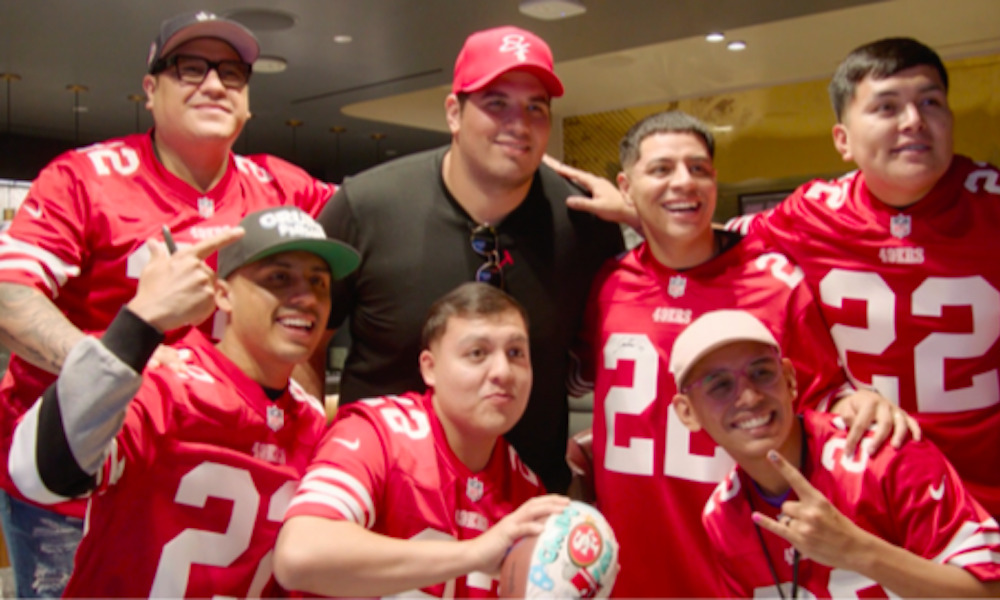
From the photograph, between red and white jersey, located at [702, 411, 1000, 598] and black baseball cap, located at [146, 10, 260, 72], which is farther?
black baseball cap, located at [146, 10, 260, 72]

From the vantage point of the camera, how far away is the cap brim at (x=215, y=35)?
2645 millimetres

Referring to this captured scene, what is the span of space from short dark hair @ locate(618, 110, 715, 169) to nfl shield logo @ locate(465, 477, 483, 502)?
1101 mm

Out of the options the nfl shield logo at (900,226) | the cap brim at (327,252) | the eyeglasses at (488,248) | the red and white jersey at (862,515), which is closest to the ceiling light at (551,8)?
the eyeglasses at (488,248)

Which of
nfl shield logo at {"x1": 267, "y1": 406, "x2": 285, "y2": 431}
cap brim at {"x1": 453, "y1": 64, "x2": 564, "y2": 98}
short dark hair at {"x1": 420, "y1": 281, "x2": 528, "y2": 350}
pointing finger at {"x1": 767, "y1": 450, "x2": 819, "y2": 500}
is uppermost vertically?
cap brim at {"x1": 453, "y1": 64, "x2": 564, "y2": 98}

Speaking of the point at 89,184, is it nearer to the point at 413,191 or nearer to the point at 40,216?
the point at 40,216

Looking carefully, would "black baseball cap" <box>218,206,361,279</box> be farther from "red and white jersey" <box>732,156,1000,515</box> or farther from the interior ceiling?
the interior ceiling

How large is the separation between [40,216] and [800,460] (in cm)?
212

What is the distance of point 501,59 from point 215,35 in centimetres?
89

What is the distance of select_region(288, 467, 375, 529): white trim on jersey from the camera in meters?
1.95

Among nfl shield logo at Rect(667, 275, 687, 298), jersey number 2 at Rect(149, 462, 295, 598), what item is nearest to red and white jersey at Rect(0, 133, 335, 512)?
jersey number 2 at Rect(149, 462, 295, 598)

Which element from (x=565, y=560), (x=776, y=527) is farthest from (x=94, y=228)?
(x=776, y=527)

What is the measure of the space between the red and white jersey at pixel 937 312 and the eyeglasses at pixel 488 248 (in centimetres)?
99

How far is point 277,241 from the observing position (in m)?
2.22

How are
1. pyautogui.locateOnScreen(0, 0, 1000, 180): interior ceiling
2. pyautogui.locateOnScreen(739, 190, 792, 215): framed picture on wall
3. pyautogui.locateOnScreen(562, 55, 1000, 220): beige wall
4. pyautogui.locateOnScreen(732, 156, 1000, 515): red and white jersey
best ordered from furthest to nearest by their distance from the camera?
pyautogui.locateOnScreen(739, 190, 792, 215): framed picture on wall → pyautogui.locateOnScreen(562, 55, 1000, 220): beige wall → pyautogui.locateOnScreen(0, 0, 1000, 180): interior ceiling → pyautogui.locateOnScreen(732, 156, 1000, 515): red and white jersey
